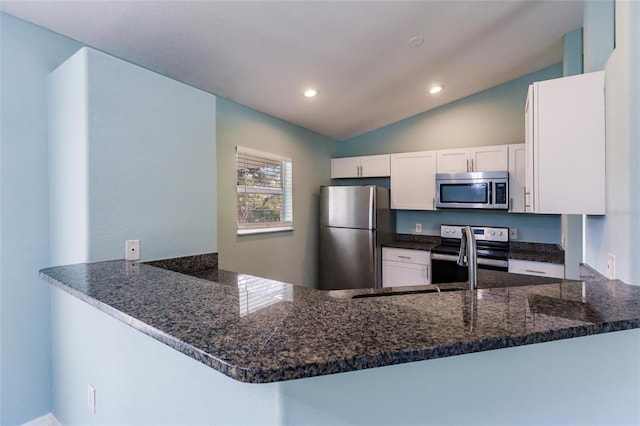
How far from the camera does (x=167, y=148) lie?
Answer: 6.15 ft

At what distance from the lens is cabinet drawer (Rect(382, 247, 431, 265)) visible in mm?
3521

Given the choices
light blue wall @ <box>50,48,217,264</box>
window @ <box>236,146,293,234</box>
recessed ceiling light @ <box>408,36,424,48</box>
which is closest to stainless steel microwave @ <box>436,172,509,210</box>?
recessed ceiling light @ <box>408,36,424,48</box>

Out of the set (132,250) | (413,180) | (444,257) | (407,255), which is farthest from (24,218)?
(413,180)

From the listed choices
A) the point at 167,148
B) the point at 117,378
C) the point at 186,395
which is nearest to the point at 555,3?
the point at 167,148

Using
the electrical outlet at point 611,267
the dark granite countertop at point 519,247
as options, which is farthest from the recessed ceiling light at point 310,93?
the electrical outlet at point 611,267

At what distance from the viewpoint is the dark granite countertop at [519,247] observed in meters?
3.00

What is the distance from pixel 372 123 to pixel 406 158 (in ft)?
2.40

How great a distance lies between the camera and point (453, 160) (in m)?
3.59

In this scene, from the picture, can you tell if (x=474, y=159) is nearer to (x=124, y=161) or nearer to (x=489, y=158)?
(x=489, y=158)

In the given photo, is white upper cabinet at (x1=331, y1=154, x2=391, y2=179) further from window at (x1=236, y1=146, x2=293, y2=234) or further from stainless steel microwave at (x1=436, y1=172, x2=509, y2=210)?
window at (x1=236, y1=146, x2=293, y2=234)

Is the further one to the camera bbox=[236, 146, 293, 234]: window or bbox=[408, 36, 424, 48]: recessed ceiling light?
bbox=[236, 146, 293, 234]: window

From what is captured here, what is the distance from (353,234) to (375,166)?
1.03 m

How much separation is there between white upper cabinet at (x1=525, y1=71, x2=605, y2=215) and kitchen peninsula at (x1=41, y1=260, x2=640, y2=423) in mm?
529

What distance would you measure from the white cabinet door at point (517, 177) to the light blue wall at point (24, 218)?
3853 mm
